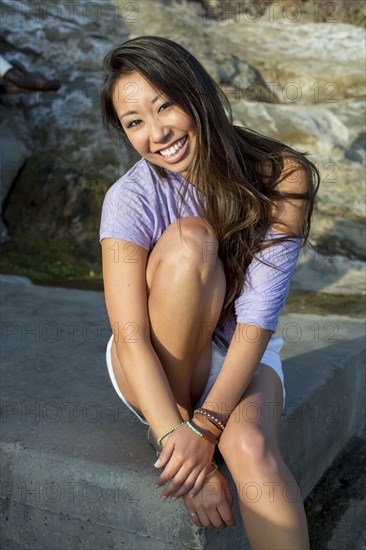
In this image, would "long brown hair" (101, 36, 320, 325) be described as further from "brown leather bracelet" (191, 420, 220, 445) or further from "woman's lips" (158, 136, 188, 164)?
Result: "brown leather bracelet" (191, 420, 220, 445)

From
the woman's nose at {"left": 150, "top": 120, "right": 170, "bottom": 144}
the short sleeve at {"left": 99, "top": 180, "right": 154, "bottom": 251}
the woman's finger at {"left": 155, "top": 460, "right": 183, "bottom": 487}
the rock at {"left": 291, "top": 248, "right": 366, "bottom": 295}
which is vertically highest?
the woman's nose at {"left": 150, "top": 120, "right": 170, "bottom": 144}

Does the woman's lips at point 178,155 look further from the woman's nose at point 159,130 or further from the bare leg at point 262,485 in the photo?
the bare leg at point 262,485

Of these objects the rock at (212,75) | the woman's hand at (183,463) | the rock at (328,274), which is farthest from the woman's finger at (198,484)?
the rock at (212,75)

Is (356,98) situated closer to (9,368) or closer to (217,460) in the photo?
(9,368)

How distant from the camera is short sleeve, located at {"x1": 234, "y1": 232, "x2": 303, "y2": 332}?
187cm

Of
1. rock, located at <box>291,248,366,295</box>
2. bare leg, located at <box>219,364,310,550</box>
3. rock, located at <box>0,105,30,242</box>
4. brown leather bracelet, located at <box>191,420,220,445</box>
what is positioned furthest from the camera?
rock, located at <box>0,105,30,242</box>

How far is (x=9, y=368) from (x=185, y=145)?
1.04 m

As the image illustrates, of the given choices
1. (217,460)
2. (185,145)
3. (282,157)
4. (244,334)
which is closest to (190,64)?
(185,145)

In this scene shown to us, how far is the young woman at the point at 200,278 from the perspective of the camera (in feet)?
5.43

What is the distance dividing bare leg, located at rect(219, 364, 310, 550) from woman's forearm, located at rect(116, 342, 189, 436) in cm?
14

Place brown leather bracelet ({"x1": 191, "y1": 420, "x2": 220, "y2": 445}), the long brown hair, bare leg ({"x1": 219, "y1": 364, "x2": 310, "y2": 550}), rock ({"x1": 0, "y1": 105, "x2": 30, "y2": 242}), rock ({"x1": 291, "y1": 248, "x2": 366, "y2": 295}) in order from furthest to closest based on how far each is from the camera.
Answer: rock ({"x1": 0, "y1": 105, "x2": 30, "y2": 242}) → rock ({"x1": 291, "y1": 248, "x2": 366, "y2": 295}) → the long brown hair → brown leather bracelet ({"x1": 191, "y1": 420, "x2": 220, "y2": 445}) → bare leg ({"x1": 219, "y1": 364, "x2": 310, "y2": 550})

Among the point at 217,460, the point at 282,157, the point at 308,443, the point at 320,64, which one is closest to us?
the point at 217,460

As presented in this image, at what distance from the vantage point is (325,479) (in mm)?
2406

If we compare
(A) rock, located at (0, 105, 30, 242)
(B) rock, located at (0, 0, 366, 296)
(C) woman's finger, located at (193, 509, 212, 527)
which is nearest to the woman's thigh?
(C) woman's finger, located at (193, 509, 212, 527)
